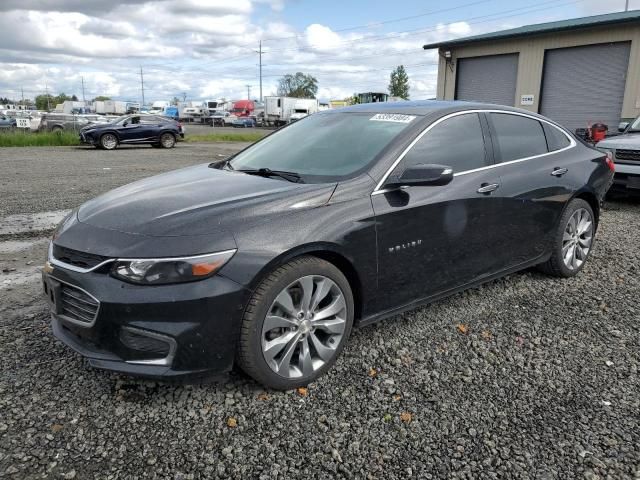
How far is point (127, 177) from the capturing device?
11.7 metres

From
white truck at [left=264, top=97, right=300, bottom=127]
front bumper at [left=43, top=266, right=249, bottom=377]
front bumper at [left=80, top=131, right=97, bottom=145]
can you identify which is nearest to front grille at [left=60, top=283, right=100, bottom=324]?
front bumper at [left=43, top=266, right=249, bottom=377]

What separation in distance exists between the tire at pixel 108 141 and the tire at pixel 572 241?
20.1 metres

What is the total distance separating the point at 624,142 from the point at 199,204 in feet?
25.4

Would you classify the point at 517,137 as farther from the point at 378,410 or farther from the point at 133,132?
the point at 133,132

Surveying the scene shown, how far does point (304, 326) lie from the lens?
2.95 m

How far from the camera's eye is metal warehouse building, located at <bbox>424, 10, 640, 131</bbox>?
651 inches

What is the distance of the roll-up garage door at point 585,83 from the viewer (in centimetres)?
1688

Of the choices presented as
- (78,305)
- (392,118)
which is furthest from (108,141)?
(78,305)

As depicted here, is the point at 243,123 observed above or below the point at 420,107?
below

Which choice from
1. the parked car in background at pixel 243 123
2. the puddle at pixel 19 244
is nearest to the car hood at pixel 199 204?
the puddle at pixel 19 244

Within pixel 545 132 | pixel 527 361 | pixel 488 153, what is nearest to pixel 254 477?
pixel 527 361

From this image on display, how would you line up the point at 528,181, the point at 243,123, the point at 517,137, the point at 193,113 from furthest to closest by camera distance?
the point at 193,113 → the point at 243,123 → the point at 517,137 → the point at 528,181

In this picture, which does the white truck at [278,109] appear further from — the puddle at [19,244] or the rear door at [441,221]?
the rear door at [441,221]

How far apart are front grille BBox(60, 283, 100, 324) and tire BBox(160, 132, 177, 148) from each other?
69.5ft
